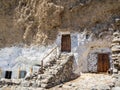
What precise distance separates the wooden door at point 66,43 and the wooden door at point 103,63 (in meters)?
2.63

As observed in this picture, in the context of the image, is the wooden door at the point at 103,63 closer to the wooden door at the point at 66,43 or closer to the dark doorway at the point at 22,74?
the wooden door at the point at 66,43

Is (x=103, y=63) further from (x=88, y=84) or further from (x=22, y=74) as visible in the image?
(x=22, y=74)

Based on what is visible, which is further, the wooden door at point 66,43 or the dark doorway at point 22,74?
the wooden door at point 66,43

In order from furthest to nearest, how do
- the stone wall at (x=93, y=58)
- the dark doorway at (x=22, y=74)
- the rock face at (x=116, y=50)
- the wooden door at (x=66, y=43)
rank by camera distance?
the wooden door at (x=66, y=43) < the dark doorway at (x=22, y=74) < the stone wall at (x=93, y=58) < the rock face at (x=116, y=50)

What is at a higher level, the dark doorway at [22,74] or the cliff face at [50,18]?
the cliff face at [50,18]

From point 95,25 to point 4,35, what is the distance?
833cm

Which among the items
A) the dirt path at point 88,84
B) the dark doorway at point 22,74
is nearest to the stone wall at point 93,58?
the dirt path at point 88,84

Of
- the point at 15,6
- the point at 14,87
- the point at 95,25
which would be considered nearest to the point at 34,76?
the point at 14,87

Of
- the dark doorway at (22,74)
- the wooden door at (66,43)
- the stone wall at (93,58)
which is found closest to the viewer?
the stone wall at (93,58)

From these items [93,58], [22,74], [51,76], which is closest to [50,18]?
[93,58]

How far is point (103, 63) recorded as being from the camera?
57.2ft

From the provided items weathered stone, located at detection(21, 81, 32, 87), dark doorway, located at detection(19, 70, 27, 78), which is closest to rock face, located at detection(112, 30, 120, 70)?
weathered stone, located at detection(21, 81, 32, 87)

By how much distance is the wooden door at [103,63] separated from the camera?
17328 millimetres

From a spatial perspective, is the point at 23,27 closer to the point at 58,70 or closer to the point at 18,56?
the point at 18,56
